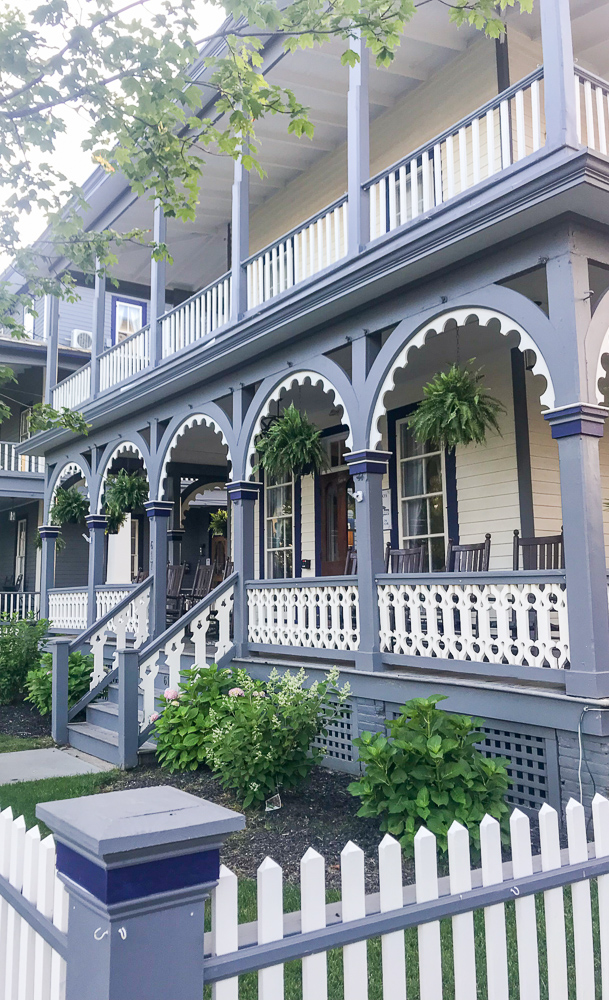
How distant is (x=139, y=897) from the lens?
63.7 inches

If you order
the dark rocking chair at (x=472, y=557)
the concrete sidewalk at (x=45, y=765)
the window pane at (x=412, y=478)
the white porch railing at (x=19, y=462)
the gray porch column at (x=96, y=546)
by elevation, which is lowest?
the concrete sidewalk at (x=45, y=765)

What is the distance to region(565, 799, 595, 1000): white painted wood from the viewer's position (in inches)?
92.1

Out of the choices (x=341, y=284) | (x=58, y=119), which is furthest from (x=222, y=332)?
(x=58, y=119)

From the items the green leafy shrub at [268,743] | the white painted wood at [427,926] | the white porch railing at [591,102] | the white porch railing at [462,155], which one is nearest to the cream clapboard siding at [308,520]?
the white porch railing at [462,155]

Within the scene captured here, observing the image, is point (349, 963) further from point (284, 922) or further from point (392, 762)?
point (392, 762)

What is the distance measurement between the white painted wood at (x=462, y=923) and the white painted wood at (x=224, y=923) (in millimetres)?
638

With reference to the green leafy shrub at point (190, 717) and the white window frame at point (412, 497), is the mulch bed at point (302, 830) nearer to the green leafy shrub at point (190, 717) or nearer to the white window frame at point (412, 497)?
the green leafy shrub at point (190, 717)

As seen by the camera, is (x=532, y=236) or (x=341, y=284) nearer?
(x=532, y=236)

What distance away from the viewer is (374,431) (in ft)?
23.4

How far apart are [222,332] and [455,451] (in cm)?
309

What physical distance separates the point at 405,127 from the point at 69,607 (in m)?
9.26

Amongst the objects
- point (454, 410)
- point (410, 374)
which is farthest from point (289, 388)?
point (454, 410)

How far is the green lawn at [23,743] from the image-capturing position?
334 inches

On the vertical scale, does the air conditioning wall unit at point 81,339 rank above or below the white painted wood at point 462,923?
above
